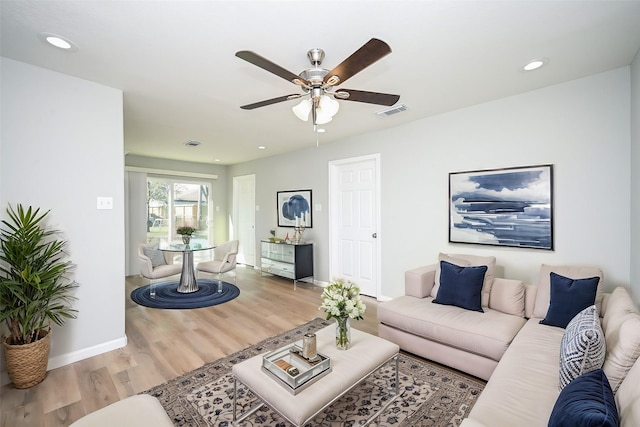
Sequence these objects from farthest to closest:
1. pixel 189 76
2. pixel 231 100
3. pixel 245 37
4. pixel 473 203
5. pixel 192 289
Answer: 1. pixel 192 289
2. pixel 473 203
3. pixel 231 100
4. pixel 189 76
5. pixel 245 37

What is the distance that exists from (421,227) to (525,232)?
3.75 ft

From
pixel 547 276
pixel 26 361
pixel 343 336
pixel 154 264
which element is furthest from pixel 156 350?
pixel 547 276

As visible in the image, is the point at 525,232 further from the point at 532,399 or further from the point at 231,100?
the point at 231,100

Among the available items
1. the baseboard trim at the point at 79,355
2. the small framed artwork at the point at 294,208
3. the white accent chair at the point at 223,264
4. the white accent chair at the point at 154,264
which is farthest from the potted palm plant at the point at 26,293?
the small framed artwork at the point at 294,208

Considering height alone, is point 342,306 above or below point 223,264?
above

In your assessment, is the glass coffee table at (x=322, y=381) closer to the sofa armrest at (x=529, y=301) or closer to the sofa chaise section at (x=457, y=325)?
the sofa chaise section at (x=457, y=325)

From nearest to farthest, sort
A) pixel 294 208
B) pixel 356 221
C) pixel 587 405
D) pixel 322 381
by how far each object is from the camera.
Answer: pixel 587 405
pixel 322 381
pixel 356 221
pixel 294 208

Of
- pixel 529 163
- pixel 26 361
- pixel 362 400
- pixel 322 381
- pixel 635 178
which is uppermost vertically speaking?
pixel 529 163

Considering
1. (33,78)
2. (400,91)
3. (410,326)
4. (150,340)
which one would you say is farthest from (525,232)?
(33,78)

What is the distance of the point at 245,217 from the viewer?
7238 millimetres

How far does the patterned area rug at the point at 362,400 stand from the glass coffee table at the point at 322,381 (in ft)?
0.25

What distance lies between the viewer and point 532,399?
1473mm

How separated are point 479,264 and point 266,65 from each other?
271 cm

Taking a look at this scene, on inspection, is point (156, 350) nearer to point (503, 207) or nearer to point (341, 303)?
point (341, 303)
